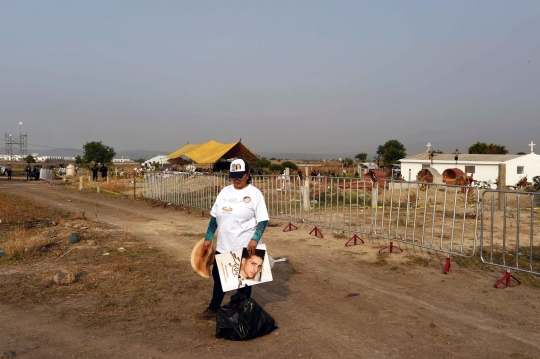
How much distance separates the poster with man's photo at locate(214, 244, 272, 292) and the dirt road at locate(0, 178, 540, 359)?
62 cm

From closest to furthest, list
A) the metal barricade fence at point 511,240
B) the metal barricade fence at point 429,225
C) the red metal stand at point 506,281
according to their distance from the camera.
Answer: the red metal stand at point 506,281
the metal barricade fence at point 511,240
the metal barricade fence at point 429,225

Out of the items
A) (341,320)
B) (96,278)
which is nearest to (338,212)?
(96,278)

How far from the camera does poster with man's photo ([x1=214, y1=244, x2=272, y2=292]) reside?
4547 mm

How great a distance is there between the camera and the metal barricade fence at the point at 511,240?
6.75 meters

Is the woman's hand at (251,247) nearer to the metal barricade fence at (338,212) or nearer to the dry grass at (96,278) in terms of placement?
the dry grass at (96,278)

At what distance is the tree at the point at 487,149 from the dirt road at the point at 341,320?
52.5m

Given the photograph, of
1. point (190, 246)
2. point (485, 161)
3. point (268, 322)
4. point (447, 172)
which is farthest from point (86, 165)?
point (268, 322)

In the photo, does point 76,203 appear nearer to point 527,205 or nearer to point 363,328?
point 363,328

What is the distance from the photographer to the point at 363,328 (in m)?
4.93

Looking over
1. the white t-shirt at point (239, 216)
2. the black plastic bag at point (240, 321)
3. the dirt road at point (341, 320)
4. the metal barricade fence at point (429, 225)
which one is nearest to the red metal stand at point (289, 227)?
the metal barricade fence at point (429, 225)

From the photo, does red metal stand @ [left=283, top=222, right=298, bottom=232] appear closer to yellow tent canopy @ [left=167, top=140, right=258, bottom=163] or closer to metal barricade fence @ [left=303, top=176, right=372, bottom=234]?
metal barricade fence @ [left=303, top=176, right=372, bottom=234]

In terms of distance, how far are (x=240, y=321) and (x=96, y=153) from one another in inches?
1764

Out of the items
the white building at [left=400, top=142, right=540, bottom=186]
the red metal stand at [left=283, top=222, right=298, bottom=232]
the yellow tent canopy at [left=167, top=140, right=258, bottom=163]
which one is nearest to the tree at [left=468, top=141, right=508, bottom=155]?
the white building at [left=400, top=142, right=540, bottom=186]

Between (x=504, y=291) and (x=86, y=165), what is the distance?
125 feet
